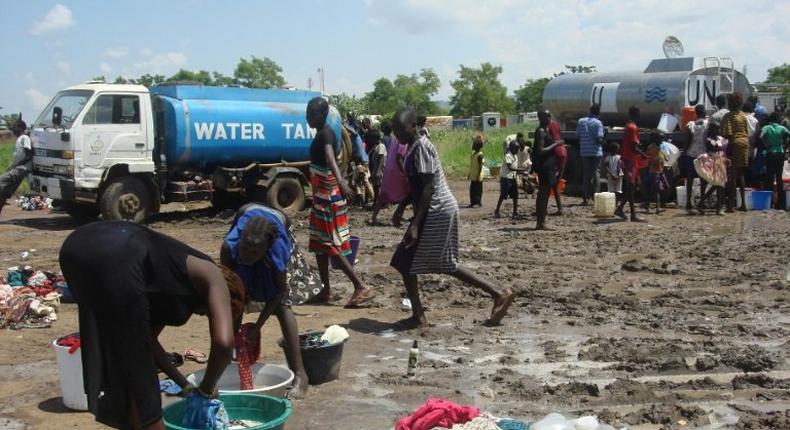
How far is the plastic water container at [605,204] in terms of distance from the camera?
14516mm

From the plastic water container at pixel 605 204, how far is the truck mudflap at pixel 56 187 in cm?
826

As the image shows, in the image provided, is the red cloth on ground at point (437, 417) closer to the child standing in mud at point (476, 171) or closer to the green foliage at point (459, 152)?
the child standing in mud at point (476, 171)

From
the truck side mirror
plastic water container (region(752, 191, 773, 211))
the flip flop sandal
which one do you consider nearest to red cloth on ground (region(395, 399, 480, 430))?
the flip flop sandal

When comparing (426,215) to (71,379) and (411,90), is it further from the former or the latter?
(411,90)

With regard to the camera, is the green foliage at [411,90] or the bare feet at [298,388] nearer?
the bare feet at [298,388]

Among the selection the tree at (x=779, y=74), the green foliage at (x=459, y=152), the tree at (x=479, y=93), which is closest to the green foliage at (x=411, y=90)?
the tree at (x=479, y=93)

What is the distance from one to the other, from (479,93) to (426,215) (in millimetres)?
89430

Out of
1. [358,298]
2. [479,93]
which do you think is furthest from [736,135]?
[479,93]

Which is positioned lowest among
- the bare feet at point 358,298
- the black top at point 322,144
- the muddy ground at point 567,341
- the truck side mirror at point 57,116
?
the muddy ground at point 567,341

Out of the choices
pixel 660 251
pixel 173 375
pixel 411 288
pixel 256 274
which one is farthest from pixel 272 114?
pixel 173 375

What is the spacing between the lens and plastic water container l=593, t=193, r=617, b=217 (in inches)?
571

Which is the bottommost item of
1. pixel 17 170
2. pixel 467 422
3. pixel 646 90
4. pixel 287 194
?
pixel 467 422

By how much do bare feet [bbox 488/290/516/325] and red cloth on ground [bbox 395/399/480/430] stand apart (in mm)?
2802

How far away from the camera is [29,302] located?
25.3 ft
